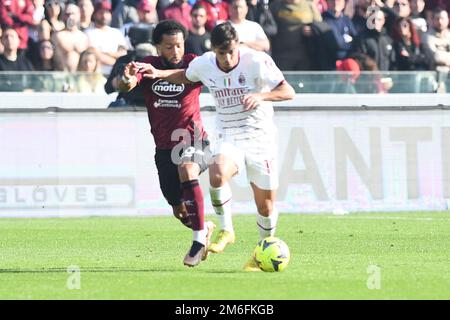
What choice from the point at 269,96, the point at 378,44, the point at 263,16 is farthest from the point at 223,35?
the point at 378,44

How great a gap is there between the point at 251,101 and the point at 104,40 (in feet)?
32.8

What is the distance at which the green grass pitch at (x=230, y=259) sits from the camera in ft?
32.4

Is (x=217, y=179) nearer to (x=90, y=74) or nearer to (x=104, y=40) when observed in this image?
(x=90, y=74)

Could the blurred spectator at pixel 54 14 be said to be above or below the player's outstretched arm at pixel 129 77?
below

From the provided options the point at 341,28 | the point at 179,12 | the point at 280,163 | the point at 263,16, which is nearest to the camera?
the point at 280,163

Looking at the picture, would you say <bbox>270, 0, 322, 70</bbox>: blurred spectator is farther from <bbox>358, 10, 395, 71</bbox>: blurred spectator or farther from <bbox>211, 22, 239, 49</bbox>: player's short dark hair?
<bbox>211, 22, 239, 49</bbox>: player's short dark hair

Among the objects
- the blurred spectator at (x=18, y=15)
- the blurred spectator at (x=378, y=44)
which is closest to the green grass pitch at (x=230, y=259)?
the blurred spectator at (x=378, y=44)

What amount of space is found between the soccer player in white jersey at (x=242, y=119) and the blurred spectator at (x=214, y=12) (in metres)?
9.17

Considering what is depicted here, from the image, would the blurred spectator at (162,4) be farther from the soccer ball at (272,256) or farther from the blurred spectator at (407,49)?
the soccer ball at (272,256)

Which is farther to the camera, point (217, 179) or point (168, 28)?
point (168, 28)

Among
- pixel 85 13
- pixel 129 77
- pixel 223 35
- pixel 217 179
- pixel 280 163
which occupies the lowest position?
pixel 280 163

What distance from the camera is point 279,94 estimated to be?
459 inches

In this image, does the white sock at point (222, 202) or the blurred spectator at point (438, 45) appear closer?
the white sock at point (222, 202)
